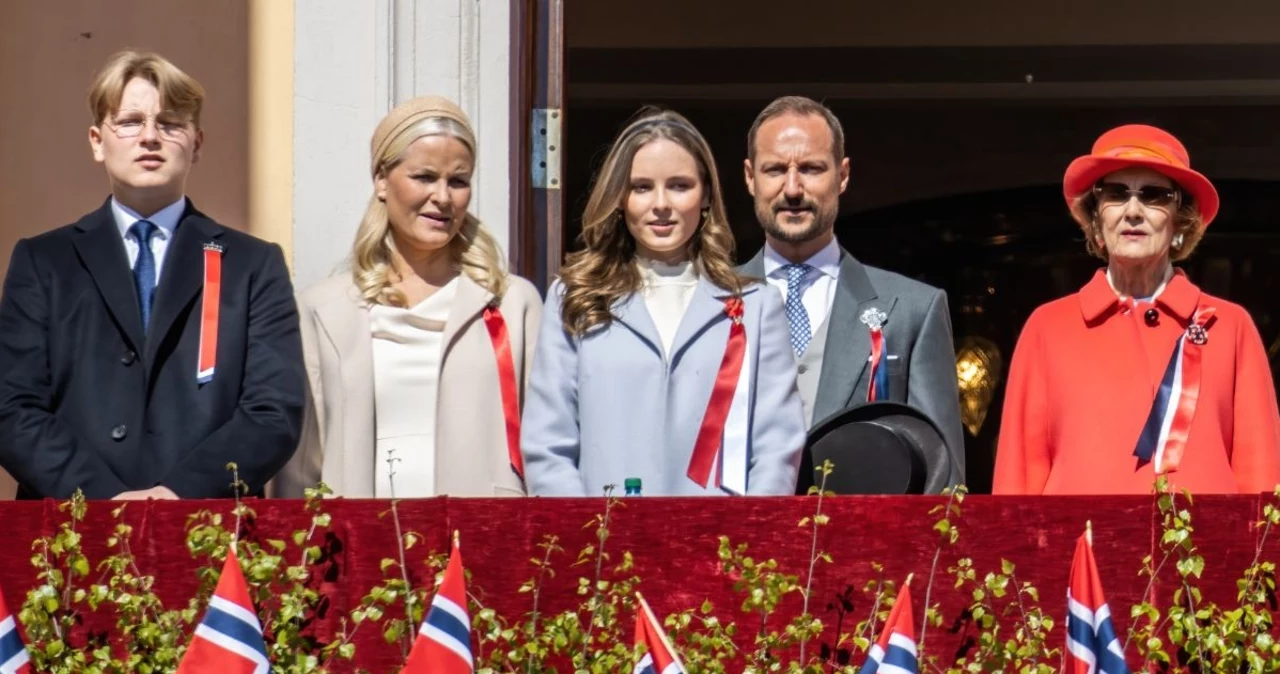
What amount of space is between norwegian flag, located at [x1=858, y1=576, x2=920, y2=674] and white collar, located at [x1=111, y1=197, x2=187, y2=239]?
185 centimetres

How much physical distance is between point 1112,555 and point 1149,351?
0.85 metres

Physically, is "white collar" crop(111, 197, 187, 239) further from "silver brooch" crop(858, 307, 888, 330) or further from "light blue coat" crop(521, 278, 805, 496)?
"silver brooch" crop(858, 307, 888, 330)

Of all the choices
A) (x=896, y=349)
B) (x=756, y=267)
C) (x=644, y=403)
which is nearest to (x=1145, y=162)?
(x=896, y=349)

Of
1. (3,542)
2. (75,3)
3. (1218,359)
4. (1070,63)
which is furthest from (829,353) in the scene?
(1070,63)

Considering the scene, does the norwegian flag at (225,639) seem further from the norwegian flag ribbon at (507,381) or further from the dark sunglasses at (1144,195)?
the dark sunglasses at (1144,195)

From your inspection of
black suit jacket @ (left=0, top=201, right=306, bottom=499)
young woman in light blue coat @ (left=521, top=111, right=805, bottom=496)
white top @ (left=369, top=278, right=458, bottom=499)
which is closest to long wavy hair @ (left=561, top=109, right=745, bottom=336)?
young woman in light blue coat @ (left=521, top=111, right=805, bottom=496)

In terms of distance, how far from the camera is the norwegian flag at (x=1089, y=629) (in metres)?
4.75

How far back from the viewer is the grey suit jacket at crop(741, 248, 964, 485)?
575 cm

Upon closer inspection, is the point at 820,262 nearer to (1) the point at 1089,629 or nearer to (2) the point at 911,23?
(1) the point at 1089,629

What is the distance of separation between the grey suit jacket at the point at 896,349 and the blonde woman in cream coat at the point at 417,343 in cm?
60

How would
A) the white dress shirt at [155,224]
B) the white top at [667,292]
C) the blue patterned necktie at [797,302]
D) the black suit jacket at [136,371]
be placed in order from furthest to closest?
1. the blue patterned necktie at [797,302]
2. the white dress shirt at [155,224]
3. the white top at [667,292]
4. the black suit jacket at [136,371]

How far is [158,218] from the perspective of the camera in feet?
18.6

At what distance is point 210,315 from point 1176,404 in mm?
1995

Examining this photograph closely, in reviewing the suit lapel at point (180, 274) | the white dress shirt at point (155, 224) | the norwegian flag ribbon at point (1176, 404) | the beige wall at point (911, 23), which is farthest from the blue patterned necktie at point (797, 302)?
the beige wall at point (911, 23)
